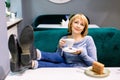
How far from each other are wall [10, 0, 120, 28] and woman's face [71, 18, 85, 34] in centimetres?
275

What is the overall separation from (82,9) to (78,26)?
9.17ft

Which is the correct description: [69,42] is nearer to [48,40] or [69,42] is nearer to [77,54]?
[77,54]

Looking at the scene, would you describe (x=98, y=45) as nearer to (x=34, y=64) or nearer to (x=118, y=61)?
(x=118, y=61)

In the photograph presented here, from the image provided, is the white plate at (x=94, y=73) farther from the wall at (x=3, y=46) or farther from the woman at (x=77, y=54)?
the wall at (x=3, y=46)

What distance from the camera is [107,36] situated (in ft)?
6.15

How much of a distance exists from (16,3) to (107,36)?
2587 millimetres

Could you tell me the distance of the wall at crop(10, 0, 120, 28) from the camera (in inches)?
165

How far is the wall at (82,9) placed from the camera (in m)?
4.18


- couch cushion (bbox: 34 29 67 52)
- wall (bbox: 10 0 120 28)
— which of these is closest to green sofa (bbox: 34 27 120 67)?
couch cushion (bbox: 34 29 67 52)

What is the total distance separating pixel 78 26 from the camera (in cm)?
→ 148

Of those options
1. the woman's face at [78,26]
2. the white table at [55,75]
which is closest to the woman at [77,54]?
the woman's face at [78,26]

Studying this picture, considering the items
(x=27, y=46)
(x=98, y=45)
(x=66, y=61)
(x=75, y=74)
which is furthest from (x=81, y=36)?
(x=27, y=46)

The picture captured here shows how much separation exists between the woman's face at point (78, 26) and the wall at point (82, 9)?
2749 millimetres

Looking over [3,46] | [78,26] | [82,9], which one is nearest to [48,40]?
[78,26]
